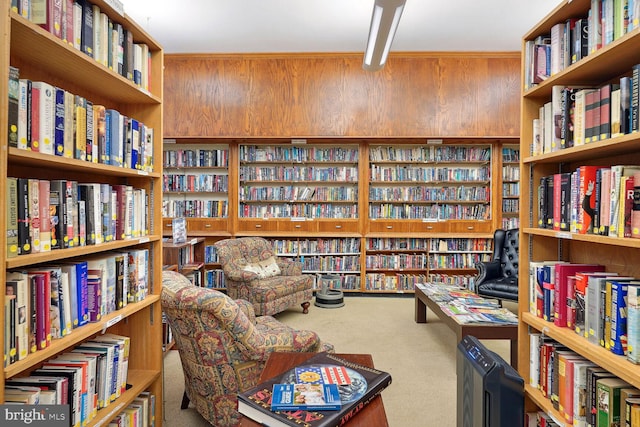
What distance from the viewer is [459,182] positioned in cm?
581

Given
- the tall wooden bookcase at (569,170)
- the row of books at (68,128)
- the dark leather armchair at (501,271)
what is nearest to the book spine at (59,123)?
the row of books at (68,128)

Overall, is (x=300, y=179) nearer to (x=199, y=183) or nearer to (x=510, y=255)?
(x=199, y=183)

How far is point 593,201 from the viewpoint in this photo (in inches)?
60.6

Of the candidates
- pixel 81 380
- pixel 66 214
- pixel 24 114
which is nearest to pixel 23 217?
pixel 66 214

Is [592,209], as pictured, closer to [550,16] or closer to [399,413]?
[550,16]

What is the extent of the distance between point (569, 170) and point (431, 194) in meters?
3.76

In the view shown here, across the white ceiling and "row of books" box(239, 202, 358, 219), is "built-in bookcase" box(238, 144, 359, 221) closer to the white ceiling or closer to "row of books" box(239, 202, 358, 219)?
"row of books" box(239, 202, 358, 219)

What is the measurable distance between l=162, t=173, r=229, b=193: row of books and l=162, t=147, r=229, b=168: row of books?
0.18m

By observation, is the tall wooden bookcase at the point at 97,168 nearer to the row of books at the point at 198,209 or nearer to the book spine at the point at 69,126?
the book spine at the point at 69,126

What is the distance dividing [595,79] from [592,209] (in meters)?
0.68

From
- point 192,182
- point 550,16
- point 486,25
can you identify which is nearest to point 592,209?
point 550,16

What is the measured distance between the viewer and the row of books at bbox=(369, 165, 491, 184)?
5754 millimetres

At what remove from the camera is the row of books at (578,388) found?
1.33 m

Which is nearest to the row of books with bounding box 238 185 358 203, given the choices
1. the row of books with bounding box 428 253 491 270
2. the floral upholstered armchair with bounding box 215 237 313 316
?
the floral upholstered armchair with bounding box 215 237 313 316
